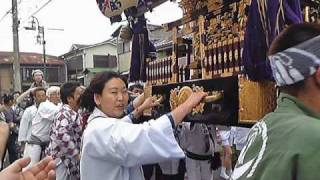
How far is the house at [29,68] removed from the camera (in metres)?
33.4

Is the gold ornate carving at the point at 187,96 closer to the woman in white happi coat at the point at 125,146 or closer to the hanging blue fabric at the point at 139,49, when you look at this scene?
the woman in white happi coat at the point at 125,146

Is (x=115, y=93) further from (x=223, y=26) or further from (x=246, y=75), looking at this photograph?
(x=223, y=26)

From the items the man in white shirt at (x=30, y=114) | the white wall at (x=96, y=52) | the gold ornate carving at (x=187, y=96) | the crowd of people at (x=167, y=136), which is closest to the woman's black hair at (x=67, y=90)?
the crowd of people at (x=167, y=136)

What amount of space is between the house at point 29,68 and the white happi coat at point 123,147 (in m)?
30.7

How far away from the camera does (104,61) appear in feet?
119

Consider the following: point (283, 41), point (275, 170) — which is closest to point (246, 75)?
point (283, 41)

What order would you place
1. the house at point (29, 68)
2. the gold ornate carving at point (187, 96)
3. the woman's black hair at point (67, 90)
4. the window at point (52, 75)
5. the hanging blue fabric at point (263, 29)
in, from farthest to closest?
the window at point (52, 75) < the house at point (29, 68) < the woman's black hair at point (67, 90) < the gold ornate carving at point (187, 96) < the hanging blue fabric at point (263, 29)

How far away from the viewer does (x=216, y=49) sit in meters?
3.80

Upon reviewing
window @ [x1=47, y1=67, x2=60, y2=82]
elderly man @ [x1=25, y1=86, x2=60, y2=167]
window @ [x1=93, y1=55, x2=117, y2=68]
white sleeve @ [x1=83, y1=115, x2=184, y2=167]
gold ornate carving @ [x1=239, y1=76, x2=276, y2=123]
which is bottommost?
elderly man @ [x1=25, y1=86, x2=60, y2=167]

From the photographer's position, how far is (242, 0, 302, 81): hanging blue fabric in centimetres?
294

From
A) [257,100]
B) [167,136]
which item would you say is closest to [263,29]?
[257,100]

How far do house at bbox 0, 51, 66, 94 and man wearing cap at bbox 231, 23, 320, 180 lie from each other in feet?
106

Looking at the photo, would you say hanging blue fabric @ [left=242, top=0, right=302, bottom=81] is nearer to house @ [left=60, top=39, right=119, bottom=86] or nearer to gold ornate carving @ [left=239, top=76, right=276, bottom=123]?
gold ornate carving @ [left=239, top=76, right=276, bottom=123]

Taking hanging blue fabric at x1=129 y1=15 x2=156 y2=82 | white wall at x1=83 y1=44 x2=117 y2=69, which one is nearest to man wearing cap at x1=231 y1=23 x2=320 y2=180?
hanging blue fabric at x1=129 y1=15 x2=156 y2=82
